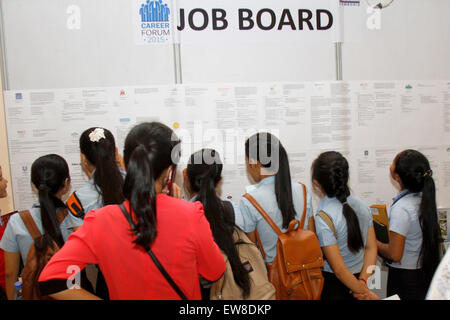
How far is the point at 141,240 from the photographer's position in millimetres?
833

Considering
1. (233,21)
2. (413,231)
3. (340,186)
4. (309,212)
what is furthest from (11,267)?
(233,21)

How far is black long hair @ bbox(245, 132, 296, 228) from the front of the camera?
1501mm

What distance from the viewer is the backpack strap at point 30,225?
139 cm

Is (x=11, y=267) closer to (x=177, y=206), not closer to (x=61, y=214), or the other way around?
(x=61, y=214)

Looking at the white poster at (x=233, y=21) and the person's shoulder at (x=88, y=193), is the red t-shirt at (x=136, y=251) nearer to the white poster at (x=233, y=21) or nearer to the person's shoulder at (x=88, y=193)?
the person's shoulder at (x=88, y=193)

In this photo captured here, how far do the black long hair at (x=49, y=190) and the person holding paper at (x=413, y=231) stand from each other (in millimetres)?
1697

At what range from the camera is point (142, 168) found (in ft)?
2.80

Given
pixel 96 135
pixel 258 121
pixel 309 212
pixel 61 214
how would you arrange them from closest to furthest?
pixel 61 214
pixel 96 135
pixel 309 212
pixel 258 121

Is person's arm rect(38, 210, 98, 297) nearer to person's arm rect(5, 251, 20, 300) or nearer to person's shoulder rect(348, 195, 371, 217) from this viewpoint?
person's arm rect(5, 251, 20, 300)

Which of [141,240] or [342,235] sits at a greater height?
[141,240]

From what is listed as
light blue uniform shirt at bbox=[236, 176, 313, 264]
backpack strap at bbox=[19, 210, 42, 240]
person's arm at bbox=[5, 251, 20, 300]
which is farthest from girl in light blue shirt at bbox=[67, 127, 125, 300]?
light blue uniform shirt at bbox=[236, 176, 313, 264]

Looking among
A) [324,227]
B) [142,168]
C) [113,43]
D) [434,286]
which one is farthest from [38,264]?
[113,43]

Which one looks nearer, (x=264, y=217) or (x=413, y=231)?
(x=264, y=217)

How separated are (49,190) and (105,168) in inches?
10.5
